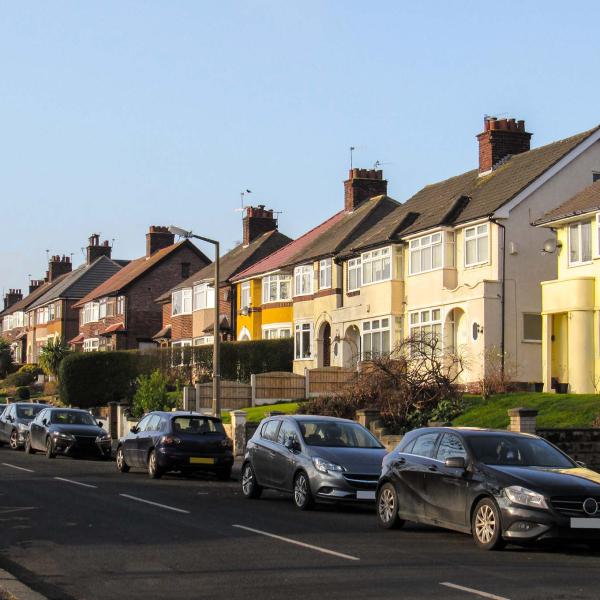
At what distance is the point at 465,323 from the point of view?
40031mm

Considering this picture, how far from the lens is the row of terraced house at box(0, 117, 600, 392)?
35781mm

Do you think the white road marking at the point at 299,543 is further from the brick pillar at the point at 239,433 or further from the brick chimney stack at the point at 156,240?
the brick chimney stack at the point at 156,240

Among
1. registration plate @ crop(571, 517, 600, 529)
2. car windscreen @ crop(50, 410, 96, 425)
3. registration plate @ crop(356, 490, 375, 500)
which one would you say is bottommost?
registration plate @ crop(356, 490, 375, 500)

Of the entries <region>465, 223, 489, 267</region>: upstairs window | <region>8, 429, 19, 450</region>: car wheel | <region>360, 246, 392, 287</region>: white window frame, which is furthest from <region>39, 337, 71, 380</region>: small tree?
<region>465, 223, 489, 267</region>: upstairs window

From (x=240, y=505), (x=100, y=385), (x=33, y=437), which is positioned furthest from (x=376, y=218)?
(x=240, y=505)

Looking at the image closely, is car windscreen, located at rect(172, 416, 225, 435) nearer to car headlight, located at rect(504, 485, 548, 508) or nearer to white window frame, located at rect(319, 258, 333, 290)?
car headlight, located at rect(504, 485, 548, 508)

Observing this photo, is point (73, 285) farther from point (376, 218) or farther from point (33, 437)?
point (33, 437)

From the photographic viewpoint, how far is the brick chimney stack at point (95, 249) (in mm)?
96938

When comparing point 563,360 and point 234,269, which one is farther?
point 234,269

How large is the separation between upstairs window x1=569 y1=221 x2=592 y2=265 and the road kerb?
27.1m

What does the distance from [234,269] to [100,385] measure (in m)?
10.7

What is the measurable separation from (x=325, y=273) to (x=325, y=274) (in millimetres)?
54

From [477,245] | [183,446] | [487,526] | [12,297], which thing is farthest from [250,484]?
[12,297]

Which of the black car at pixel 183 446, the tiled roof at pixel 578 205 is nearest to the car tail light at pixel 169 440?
the black car at pixel 183 446
